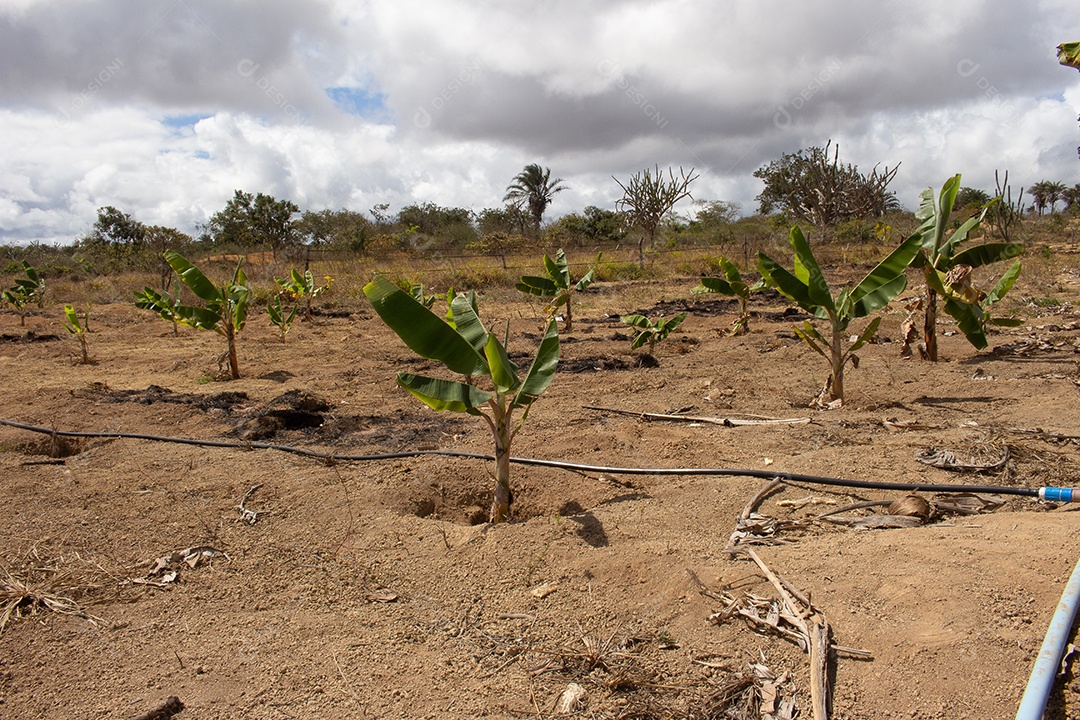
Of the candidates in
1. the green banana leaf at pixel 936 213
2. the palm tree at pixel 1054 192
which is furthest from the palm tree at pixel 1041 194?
the green banana leaf at pixel 936 213

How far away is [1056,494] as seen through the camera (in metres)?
3.19

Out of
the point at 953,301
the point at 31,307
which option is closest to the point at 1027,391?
the point at 953,301

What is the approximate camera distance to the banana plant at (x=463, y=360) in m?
3.33

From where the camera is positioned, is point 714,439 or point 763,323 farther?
point 763,323

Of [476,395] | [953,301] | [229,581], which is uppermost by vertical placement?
[953,301]

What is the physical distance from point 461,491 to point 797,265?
11.9 feet

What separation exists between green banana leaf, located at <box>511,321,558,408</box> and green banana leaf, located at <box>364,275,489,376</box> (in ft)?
0.81

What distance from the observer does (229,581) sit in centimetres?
317

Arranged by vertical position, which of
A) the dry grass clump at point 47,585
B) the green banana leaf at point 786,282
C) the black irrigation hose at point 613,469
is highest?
the green banana leaf at point 786,282

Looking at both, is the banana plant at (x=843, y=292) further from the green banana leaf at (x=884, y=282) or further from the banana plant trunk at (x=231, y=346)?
the banana plant trunk at (x=231, y=346)

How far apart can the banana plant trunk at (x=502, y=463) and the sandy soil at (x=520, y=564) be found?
0.54 feet

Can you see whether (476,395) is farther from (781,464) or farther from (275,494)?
(781,464)

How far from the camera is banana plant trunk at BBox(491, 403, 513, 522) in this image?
11.9 feet

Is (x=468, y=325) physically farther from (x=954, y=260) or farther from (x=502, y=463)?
(x=954, y=260)
